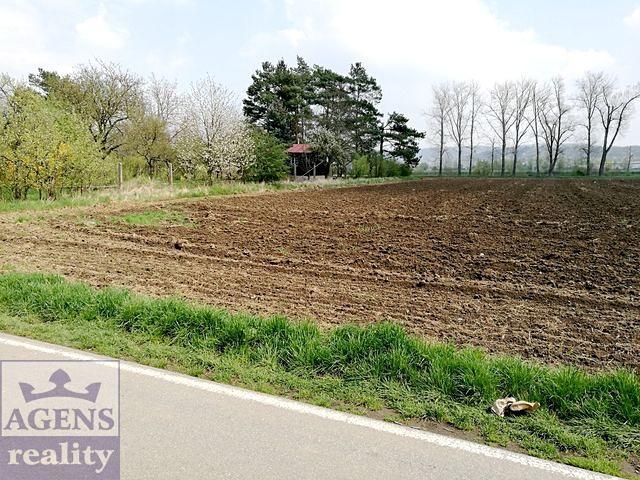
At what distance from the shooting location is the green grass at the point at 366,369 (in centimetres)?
278

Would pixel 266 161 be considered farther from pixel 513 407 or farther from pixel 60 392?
pixel 513 407

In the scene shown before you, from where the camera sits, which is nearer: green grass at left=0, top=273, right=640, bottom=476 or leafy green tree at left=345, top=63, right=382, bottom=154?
green grass at left=0, top=273, right=640, bottom=476

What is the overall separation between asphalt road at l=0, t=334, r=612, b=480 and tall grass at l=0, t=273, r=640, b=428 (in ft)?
2.16

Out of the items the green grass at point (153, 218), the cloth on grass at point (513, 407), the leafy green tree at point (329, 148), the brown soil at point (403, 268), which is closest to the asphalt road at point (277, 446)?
the cloth on grass at point (513, 407)

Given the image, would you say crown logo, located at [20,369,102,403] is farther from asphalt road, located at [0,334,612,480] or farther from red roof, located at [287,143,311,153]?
red roof, located at [287,143,311,153]

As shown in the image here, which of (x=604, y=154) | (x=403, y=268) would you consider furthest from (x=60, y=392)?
(x=604, y=154)

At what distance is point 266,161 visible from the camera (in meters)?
33.0

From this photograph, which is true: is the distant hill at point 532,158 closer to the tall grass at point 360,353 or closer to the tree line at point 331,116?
the tree line at point 331,116

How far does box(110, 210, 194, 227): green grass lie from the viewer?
39.8 feet

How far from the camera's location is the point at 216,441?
99.3 inches

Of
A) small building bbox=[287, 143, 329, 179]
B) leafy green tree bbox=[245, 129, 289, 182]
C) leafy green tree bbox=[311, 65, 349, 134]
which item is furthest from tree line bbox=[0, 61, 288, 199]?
leafy green tree bbox=[311, 65, 349, 134]

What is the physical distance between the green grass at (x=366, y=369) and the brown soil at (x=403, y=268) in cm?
82

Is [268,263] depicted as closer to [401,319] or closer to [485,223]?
[401,319]

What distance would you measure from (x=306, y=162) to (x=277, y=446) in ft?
136
